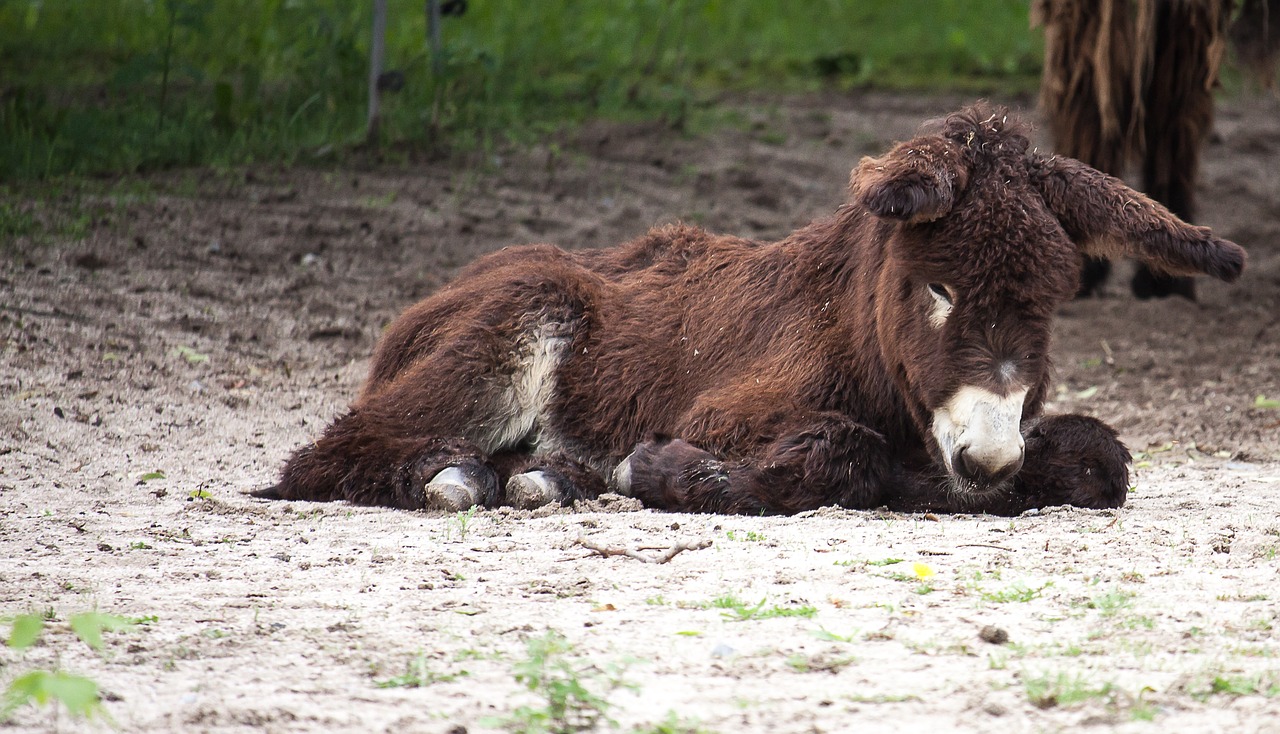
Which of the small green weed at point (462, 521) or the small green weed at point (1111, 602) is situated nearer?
the small green weed at point (1111, 602)

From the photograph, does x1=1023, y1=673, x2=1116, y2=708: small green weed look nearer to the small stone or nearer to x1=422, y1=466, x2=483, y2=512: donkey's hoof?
the small stone

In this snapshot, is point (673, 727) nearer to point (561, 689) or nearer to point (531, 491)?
point (561, 689)

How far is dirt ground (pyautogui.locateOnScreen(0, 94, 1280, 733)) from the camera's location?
8.98ft

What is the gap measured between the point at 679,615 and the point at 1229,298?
277 inches

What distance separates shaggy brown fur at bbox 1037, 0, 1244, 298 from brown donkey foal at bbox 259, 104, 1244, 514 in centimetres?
378

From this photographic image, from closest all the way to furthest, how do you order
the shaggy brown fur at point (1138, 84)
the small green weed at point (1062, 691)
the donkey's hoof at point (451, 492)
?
the small green weed at point (1062, 691)
the donkey's hoof at point (451, 492)
the shaggy brown fur at point (1138, 84)

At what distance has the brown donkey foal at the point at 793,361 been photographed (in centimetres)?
417

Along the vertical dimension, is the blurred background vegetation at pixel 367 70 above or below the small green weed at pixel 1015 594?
above

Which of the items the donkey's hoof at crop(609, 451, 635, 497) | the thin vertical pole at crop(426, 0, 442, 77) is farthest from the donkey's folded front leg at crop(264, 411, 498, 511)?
the thin vertical pole at crop(426, 0, 442, 77)

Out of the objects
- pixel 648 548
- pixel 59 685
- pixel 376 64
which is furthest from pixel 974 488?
pixel 376 64

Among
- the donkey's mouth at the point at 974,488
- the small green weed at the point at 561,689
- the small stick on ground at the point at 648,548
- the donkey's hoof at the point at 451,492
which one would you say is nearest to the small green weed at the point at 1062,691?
the small green weed at the point at 561,689

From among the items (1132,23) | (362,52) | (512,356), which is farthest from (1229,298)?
(362,52)

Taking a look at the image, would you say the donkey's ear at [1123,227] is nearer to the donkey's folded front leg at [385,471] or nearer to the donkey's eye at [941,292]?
the donkey's eye at [941,292]

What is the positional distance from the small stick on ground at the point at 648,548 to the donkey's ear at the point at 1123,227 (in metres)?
1.58
